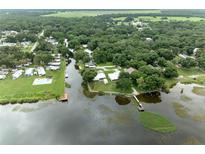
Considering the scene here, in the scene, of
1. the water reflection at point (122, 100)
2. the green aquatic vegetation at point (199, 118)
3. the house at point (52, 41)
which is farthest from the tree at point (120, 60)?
the house at point (52, 41)

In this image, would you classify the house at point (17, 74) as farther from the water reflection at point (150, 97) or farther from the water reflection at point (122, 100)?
the water reflection at point (150, 97)

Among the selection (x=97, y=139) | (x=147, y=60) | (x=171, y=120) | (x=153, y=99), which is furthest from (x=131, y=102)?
(x=147, y=60)

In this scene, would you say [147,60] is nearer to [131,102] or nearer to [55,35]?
[131,102]

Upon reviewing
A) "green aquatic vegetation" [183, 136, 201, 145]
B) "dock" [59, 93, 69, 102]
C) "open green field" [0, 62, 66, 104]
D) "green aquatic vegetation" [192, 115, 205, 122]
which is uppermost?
"open green field" [0, 62, 66, 104]

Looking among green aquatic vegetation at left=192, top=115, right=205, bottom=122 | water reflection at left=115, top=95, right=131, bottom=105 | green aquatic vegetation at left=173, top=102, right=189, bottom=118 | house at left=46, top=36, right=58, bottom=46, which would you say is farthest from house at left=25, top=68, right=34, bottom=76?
green aquatic vegetation at left=192, top=115, right=205, bottom=122

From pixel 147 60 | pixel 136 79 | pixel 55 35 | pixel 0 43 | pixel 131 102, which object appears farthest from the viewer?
pixel 55 35

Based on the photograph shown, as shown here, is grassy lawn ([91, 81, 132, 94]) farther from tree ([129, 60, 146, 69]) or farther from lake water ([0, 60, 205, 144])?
tree ([129, 60, 146, 69])

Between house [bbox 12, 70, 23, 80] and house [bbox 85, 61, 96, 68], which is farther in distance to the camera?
house [bbox 85, 61, 96, 68]
